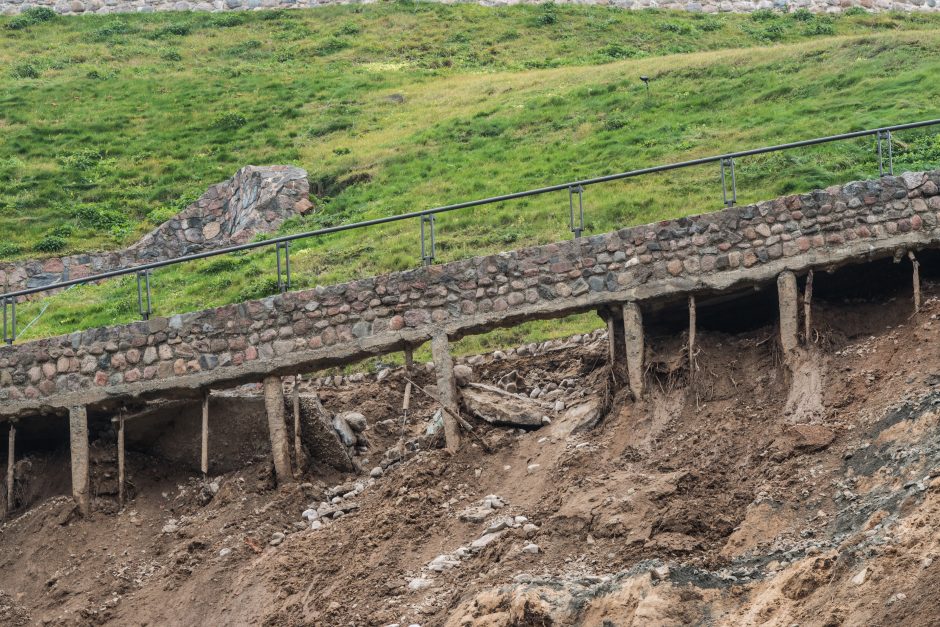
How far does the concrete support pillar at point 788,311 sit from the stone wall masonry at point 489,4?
28307mm

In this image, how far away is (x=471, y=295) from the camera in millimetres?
19031

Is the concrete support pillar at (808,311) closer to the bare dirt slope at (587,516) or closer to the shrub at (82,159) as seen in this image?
the bare dirt slope at (587,516)

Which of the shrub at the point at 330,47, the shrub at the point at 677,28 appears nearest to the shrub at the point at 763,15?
the shrub at the point at 677,28

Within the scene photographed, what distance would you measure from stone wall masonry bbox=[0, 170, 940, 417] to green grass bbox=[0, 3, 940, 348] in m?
2.43

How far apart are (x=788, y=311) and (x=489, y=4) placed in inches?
1220

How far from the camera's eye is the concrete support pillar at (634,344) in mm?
18156


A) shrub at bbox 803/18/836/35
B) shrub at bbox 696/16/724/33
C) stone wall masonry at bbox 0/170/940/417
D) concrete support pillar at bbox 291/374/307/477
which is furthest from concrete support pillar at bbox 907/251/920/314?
shrub at bbox 696/16/724/33

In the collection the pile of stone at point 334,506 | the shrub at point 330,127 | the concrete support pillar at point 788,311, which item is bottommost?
the pile of stone at point 334,506

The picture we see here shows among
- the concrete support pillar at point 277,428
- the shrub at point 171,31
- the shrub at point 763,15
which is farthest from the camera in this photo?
the shrub at point 171,31

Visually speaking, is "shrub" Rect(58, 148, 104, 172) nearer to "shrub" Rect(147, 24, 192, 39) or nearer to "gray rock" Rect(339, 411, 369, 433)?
"shrub" Rect(147, 24, 192, 39)

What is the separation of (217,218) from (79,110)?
1002 centimetres

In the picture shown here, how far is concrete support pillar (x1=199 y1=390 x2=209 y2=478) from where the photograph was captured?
63.0 ft

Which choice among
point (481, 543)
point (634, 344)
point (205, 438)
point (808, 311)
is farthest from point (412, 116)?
point (481, 543)

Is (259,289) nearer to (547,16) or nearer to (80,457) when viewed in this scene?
(80,457)
